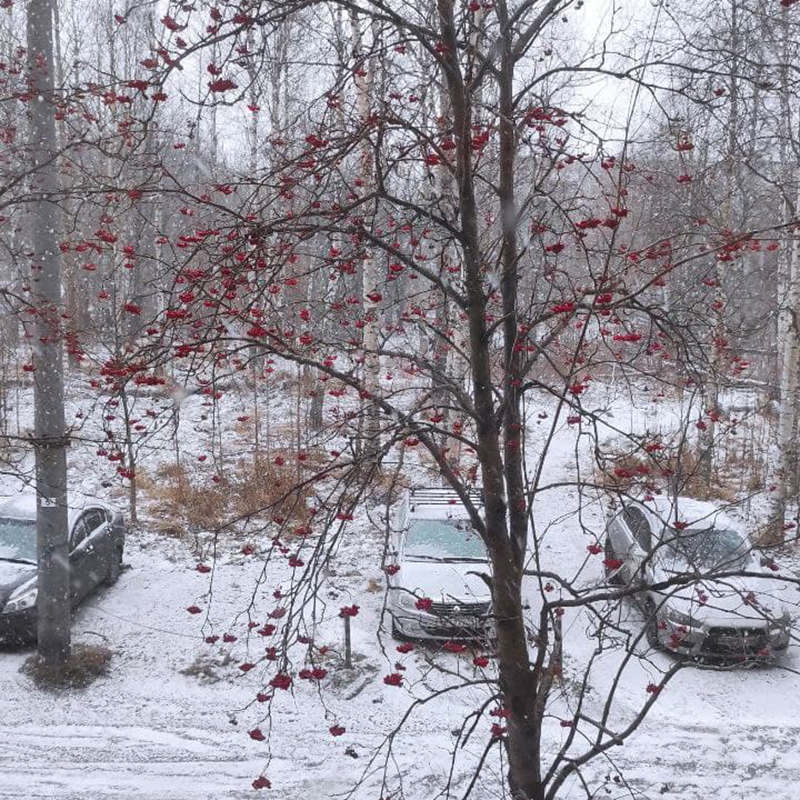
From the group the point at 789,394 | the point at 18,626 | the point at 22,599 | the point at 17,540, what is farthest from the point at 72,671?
the point at 789,394

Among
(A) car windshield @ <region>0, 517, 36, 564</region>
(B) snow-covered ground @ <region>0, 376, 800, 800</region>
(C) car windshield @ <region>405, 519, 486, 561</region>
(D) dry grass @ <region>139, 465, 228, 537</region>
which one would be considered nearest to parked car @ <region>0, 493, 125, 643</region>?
(A) car windshield @ <region>0, 517, 36, 564</region>

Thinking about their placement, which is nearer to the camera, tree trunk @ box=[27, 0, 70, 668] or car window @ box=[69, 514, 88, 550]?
tree trunk @ box=[27, 0, 70, 668]

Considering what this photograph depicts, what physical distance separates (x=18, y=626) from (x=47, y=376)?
3.16 metres

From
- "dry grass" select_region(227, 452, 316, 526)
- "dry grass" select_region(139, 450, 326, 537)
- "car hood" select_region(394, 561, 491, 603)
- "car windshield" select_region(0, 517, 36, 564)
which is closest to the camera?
"car hood" select_region(394, 561, 491, 603)

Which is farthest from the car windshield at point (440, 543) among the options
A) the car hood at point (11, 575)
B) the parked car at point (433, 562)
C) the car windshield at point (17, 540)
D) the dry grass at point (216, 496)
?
the car windshield at point (17, 540)

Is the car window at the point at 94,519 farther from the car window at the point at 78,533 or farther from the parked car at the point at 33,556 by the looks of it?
the car window at the point at 78,533

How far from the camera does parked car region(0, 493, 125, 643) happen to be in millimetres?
8688

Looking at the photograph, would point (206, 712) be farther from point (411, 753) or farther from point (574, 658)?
point (574, 658)

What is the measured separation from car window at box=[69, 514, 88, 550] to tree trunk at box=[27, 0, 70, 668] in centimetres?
136

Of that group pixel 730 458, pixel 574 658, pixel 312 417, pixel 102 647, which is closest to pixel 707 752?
pixel 574 658

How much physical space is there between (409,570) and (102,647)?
3788 mm

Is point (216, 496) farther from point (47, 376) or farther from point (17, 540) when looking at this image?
point (47, 376)

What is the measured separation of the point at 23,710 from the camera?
7809 mm

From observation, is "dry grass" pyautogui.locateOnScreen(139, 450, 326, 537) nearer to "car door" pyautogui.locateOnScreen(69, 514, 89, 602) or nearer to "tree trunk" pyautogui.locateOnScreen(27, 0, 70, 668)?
"car door" pyautogui.locateOnScreen(69, 514, 89, 602)
